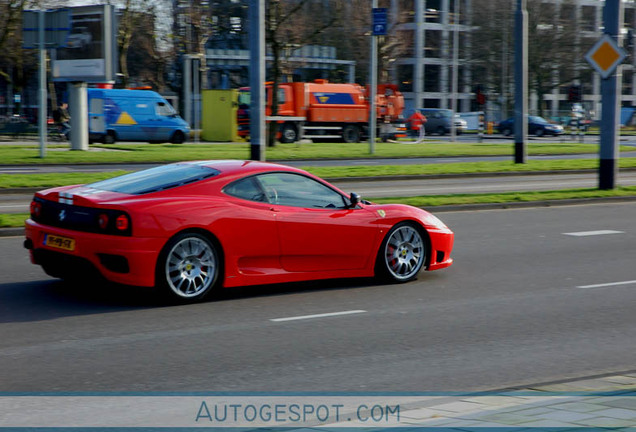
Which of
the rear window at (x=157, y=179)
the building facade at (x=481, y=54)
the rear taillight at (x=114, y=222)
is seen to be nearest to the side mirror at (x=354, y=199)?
the rear window at (x=157, y=179)

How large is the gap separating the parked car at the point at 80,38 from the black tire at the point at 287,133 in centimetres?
1183

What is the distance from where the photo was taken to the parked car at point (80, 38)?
3259 cm

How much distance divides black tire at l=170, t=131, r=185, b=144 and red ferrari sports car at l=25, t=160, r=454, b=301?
108 ft

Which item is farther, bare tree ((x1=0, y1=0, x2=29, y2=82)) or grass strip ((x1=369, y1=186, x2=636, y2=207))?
bare tree ((x1=0, y1=0, x2=29, y2=82))

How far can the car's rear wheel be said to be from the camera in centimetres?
927

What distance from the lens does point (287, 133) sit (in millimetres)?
42438

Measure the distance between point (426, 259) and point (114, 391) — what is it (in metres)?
4.75

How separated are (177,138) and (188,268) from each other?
34.2 metres

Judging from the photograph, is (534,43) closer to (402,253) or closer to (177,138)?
(177,138)

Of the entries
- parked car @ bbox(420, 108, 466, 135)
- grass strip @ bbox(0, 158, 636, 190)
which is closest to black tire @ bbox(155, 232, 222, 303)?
grass strip @ bbox(0, 158, 636, 190)

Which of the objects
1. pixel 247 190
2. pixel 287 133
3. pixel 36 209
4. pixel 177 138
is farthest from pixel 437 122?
pixel 36 209

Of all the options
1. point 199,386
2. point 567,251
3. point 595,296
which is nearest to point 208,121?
point 567,251

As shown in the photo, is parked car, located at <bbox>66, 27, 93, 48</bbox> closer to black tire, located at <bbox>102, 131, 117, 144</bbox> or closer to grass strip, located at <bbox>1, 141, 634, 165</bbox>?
grass strip, located at <bbox>1, 141, 634, 165</bbox>

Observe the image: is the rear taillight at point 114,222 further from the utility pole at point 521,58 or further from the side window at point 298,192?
the utility pole at point 521,58
